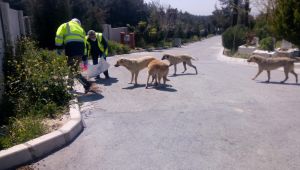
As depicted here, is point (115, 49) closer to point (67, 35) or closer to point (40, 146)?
point (67, 35)

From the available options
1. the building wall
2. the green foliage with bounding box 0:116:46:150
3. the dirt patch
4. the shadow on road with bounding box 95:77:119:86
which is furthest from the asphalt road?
the building wall

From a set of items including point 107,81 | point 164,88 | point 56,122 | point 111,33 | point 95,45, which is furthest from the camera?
point 111,33

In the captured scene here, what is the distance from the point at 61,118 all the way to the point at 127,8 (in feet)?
133

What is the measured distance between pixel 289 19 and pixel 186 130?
12.5 metres

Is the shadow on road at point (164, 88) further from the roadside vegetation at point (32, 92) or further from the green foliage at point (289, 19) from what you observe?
the green foliage at point (289, 19)

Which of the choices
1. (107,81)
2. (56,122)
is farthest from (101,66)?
(56,122)

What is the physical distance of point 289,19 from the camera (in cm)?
1667

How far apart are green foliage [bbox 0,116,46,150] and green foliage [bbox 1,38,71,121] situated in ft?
2.16

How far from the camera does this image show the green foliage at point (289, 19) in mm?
16172

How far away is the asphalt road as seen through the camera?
502 centimetres

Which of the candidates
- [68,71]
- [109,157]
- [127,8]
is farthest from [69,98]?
[127,8]

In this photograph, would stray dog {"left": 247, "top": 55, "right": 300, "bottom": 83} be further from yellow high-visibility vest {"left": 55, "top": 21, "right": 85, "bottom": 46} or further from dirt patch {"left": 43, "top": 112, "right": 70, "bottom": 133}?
dirt patch {"left": 43, "top": 112, "right": 70, "bottom": 133}

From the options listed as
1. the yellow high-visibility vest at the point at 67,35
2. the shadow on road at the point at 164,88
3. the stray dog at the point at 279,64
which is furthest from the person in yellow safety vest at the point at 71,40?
the stray dog at the point at 279,64

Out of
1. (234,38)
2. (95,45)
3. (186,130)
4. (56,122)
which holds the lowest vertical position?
(186,130)
